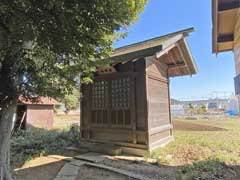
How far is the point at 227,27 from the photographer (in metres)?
5.36

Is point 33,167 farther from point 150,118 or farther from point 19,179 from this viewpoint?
point 150,118

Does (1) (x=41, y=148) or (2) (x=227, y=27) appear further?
(1) (x=41, y=148)

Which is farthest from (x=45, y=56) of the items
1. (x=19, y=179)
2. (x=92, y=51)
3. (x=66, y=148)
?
(x=66, y=148)

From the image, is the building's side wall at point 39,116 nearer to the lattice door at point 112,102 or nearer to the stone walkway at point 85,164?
the lattice door at point 112,102

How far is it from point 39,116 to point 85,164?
511 inches

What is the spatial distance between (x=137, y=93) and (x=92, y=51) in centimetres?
347

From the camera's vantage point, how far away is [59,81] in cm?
481

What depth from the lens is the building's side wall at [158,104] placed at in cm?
731

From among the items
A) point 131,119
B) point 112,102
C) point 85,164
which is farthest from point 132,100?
point 85,164

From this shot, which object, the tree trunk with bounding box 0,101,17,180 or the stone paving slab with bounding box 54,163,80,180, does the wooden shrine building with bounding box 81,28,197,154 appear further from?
the tree trunk with bounding box 0,101,17,180

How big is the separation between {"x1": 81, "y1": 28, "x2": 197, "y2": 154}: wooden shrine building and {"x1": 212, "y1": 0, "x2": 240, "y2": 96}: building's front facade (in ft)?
5.67

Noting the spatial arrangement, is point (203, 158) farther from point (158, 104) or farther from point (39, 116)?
point (39, 116)

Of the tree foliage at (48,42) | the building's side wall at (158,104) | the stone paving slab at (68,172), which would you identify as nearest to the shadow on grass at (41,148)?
the stone paving slab at (68,172)

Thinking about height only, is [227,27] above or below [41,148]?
above
